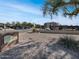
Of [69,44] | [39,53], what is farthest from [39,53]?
[69,44]

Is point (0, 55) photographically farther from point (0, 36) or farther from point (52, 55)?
point (52, 55)

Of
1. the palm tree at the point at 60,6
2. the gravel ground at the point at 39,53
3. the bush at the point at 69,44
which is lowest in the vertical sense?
the gravel ground at the point at 39,53

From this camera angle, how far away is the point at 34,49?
10.8 m

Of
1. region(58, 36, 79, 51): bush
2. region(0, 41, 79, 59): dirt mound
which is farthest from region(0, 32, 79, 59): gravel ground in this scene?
region(58, 36, 79, 51): bush

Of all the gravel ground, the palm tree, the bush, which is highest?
the palm tree

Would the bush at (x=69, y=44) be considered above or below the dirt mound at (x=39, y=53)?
above

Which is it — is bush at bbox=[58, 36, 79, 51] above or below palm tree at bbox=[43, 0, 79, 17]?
below

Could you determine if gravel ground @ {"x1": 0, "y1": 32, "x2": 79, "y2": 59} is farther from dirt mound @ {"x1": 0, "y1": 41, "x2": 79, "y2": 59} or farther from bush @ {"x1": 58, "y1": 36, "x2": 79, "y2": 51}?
bush @ {"x1": 58, "y1": 36, "x2": 79, "y2": 51}

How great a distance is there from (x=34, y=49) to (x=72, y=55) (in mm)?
2440

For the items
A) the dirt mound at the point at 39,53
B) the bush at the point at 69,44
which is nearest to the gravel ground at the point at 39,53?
the dirt mound at the point at 39,53

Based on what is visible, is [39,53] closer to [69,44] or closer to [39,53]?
[39,53]

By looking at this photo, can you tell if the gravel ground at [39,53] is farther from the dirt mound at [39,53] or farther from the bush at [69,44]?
the bush at [69,44]

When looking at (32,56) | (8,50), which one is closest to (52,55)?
(32,56)

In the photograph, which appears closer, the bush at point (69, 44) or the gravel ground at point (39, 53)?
the gravel ground at point (39, 53)
